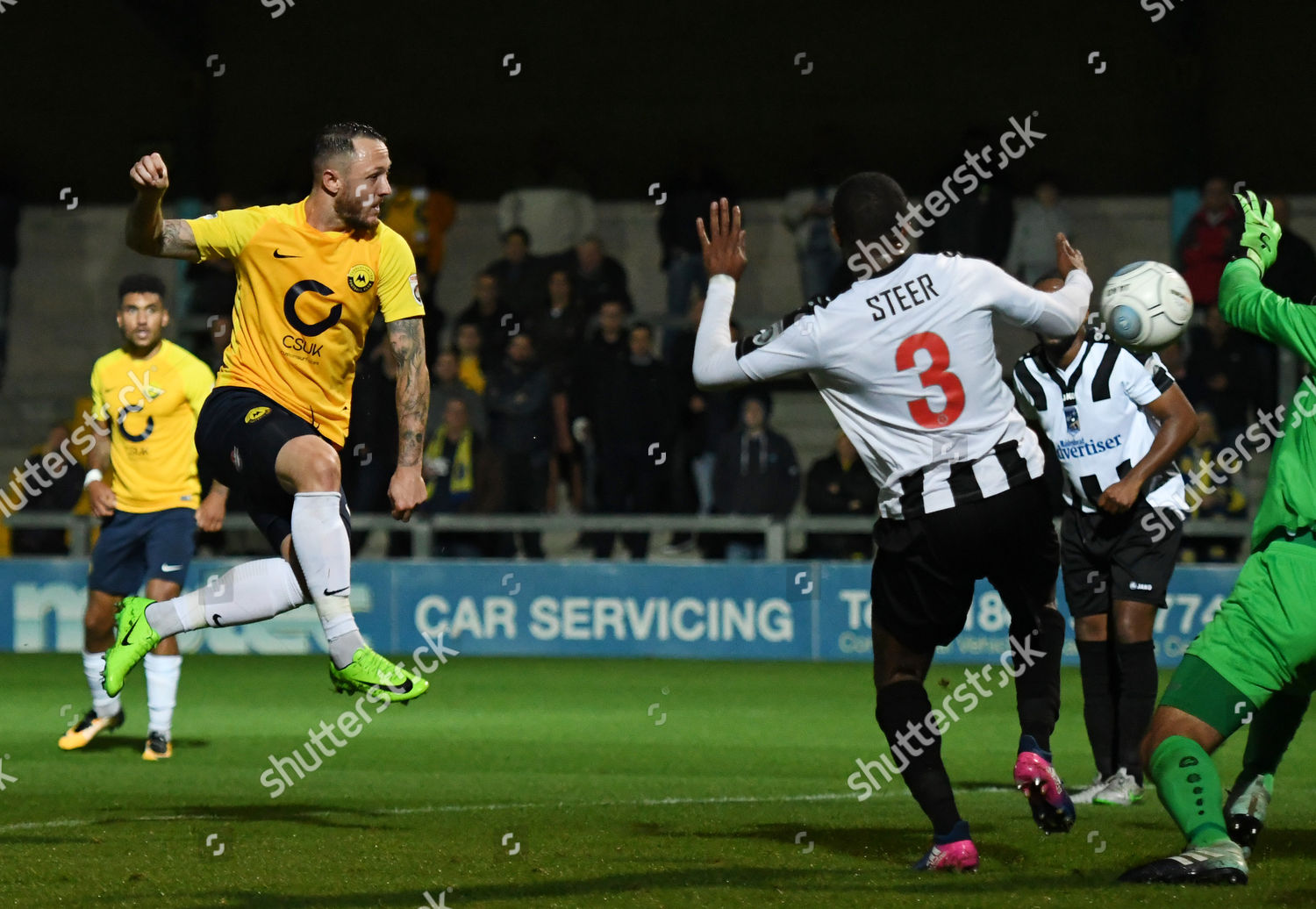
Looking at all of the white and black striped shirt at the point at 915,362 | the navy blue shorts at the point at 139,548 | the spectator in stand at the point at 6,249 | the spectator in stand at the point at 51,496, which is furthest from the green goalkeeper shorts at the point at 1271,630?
the spectator in stand at the point at 6,249

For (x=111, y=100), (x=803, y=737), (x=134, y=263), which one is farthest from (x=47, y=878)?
(x=111, y=100)

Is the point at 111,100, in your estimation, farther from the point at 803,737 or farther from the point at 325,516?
the point at 325,516

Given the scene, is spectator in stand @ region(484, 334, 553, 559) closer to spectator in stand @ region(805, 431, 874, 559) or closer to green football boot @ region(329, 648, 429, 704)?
spectator in stand @ region(805, 431, 874, 559)

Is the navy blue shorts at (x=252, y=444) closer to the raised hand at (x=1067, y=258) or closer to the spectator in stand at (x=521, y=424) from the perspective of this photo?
the raised hand at (x=1067, y=258)

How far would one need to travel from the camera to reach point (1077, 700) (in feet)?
40.8

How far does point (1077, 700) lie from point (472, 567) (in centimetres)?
541

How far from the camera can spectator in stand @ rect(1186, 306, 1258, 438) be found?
15.2 metres

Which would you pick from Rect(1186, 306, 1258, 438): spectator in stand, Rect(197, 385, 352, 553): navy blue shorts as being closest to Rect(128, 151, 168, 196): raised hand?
Rect(197, 385, 352, 553): navy blue shorts

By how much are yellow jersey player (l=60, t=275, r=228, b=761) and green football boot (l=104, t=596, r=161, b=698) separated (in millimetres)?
2952

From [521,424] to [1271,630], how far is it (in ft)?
36.2

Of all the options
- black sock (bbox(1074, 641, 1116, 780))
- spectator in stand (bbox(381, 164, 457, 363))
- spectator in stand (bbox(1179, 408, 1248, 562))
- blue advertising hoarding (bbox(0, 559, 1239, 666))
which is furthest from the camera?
spectator in stand (bbox(381, 164, 457, 363))

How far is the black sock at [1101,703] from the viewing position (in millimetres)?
7809

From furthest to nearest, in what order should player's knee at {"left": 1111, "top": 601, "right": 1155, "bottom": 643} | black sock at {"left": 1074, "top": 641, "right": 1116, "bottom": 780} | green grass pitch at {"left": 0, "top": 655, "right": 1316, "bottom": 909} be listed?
black sock at {"left": 1074, "top": 641, "right": 1116, "bottom": 780}
player's knee at {"left": 1111, "top": 601, "right": 1155, "bottom": 643}
green grass pitch at {"left": 0, "top": 655, "right": 1316, "bottom": 909}

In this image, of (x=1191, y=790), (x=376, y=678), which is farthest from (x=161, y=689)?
(x=1191, y=790)
